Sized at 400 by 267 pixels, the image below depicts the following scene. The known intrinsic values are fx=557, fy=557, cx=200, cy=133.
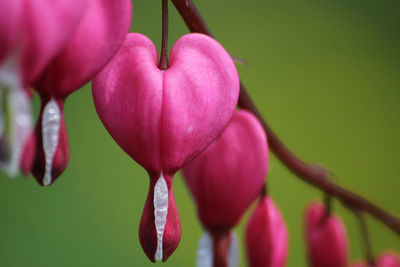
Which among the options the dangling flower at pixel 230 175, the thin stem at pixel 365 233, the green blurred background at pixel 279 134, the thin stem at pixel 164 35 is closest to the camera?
the thin stem at pixel 164 35

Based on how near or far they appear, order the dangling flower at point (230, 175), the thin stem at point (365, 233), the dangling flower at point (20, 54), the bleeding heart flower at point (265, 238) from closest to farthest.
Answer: the dangling flower at point (20, 54) < the dangling flower at point (230, 175) < the bleeding heart flower at point (265, 238) < the thin stem at point (365, 233)

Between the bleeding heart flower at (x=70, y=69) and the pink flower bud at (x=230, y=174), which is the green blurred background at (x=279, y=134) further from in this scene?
the bleeding heart flower at (x=70, y=69)

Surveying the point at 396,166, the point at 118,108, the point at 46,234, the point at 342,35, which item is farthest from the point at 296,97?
the point at 118,108

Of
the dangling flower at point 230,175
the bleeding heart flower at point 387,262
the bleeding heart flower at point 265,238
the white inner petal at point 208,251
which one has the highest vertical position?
the dangling flower at point 230,175

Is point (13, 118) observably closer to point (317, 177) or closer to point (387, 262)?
point (317, 177)

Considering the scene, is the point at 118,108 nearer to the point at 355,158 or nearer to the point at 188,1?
the point at 188,1

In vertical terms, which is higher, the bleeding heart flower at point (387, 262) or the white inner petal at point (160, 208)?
the white inner petal at point (160, 208)

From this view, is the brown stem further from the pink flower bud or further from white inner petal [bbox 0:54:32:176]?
white inner petal [bbox 0:54:32:176]

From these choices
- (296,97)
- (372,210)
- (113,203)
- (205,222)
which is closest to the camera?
(205,222)

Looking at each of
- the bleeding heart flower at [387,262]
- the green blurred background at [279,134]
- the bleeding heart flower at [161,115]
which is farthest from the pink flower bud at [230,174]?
the green blurred background at [279,134]
